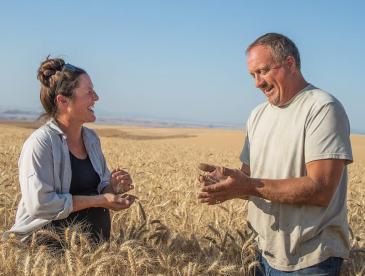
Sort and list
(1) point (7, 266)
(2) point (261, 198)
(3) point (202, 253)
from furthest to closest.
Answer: (3) point (202, 253) → (2) point (261, 198) → (1) point (7, 266)

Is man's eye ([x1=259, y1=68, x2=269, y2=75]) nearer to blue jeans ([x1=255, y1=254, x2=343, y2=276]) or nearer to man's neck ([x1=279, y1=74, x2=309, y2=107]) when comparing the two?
man's neck ([x1=279, y1=74, x2=309, y2=107])

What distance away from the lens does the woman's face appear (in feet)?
11.8

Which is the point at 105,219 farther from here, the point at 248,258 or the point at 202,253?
the point at 248,258

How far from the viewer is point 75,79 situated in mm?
3584

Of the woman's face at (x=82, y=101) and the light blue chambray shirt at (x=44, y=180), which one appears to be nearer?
the light blue chambray shirt at (x=44, y=180)

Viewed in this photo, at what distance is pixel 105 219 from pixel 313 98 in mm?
1689

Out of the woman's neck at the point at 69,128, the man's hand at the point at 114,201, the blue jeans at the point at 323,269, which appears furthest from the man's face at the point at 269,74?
the woman's neck at the point at 69,128

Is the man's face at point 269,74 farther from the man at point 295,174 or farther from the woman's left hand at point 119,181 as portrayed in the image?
the woman's left hand at point 119,181

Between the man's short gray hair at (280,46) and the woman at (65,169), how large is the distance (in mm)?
1255

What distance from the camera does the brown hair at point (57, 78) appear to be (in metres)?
3.56

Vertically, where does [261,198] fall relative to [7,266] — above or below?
above

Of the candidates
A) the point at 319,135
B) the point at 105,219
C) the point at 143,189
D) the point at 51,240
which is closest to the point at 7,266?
the point at 51,240

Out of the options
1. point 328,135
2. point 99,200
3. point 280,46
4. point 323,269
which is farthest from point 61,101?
point 323,269

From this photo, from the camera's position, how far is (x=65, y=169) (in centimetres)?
346
